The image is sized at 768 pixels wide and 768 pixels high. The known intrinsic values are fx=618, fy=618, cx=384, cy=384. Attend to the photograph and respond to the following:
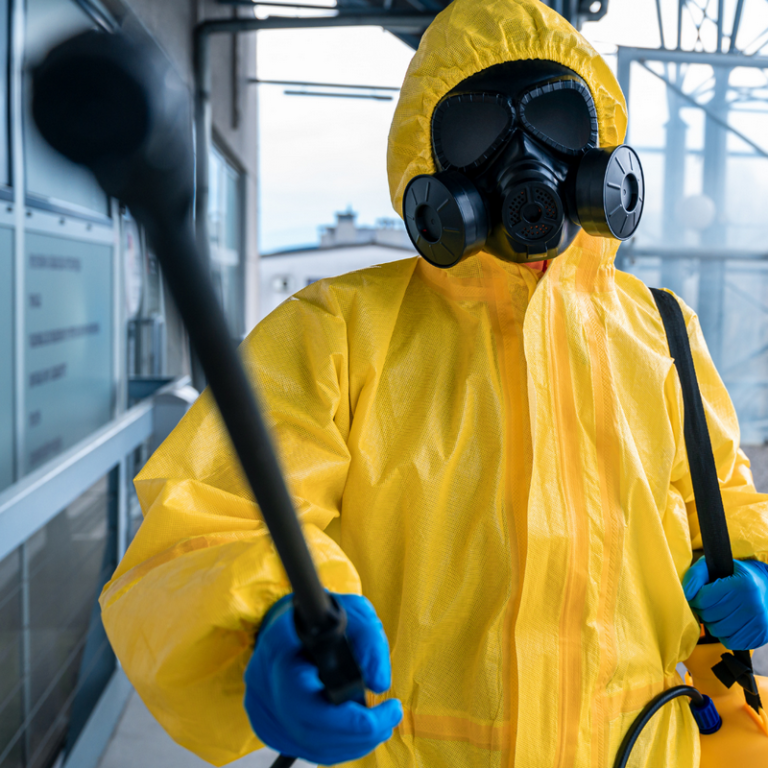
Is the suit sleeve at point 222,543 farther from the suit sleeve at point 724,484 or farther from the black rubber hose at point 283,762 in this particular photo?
the suit sleeve at point 724,484

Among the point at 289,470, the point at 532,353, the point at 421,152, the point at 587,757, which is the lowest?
the point at 587,757

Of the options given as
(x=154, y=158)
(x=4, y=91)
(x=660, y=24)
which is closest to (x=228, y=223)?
(x=660, y=24)

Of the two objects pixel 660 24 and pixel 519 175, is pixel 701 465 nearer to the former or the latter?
pixel 519 175

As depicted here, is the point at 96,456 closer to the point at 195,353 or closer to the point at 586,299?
the point at 586,299

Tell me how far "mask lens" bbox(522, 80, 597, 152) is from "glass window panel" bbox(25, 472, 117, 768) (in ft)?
4.64

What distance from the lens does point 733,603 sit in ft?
2.78

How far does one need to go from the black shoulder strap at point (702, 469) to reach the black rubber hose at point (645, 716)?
0.16 m

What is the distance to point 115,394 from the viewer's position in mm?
2186

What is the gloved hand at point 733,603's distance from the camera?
85cm

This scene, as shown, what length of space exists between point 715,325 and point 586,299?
338 cm

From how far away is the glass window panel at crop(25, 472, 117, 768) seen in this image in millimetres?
1506

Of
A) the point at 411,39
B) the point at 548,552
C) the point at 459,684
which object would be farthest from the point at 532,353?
the point at 411,39

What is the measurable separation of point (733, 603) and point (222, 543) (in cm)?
70

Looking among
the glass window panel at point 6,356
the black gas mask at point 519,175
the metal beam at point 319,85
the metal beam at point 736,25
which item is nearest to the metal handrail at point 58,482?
the glass window panel at point 6,356
